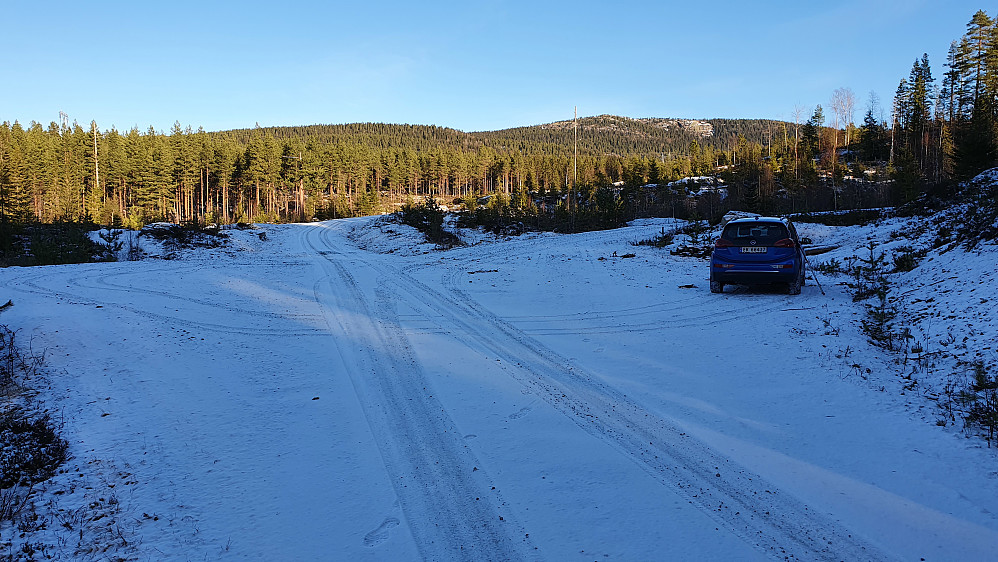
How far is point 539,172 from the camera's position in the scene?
378ft

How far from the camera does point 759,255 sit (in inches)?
431

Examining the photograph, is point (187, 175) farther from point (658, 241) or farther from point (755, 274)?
point (755, 274)

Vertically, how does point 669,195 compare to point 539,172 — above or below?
below

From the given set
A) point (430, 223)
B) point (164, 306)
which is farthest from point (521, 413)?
point (430, 223)

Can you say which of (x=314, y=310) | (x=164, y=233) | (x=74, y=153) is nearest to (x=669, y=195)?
(x=164, y=233)

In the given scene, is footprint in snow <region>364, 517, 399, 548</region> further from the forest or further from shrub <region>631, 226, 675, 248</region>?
the forest

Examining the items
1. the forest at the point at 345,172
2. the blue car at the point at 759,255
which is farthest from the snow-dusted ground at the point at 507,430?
the forest at the point at 345,172

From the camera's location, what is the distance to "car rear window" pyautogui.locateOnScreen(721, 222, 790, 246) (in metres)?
11.0

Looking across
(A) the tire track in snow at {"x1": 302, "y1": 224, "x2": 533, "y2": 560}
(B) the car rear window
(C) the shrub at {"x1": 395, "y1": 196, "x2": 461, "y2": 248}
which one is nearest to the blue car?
(B) the car rear window

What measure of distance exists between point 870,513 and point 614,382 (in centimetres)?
289

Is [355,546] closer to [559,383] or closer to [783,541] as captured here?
[783,541]

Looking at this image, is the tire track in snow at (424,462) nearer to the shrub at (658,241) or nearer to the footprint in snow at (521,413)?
the footprint in snow at (521,413)

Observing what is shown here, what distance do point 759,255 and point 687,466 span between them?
8.30m

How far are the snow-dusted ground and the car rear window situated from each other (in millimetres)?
1694
